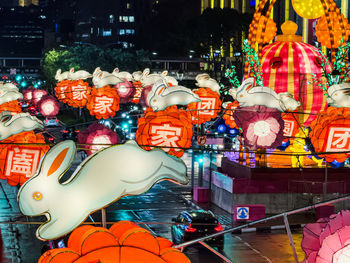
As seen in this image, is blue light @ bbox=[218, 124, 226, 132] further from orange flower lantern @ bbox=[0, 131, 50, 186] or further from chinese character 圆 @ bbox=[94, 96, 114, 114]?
orange flower lantern @ bbox=[0, 131, 50, 186]

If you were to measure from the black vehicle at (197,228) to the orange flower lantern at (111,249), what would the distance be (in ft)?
48.6

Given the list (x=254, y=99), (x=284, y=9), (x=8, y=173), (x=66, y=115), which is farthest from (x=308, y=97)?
(x=66, y=115)


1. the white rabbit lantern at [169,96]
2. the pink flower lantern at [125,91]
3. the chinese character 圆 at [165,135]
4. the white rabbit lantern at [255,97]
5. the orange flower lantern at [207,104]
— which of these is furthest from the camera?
the pink flower lantern at [125,91]

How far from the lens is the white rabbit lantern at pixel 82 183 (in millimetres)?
8508

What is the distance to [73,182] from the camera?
8664mm

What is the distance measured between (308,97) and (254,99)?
33.8 ft

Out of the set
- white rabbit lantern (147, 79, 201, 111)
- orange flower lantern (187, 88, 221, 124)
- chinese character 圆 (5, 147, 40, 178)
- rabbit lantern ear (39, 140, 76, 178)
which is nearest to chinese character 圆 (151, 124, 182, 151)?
white rabbit lantern (147, 79, 201, 111)

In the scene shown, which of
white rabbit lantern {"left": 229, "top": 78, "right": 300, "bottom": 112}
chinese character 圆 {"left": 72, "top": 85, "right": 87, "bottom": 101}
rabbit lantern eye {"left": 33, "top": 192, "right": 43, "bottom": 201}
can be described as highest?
white rabbit lantern {"left": 229, "top": 78, "right": 300, "bottom": 112}

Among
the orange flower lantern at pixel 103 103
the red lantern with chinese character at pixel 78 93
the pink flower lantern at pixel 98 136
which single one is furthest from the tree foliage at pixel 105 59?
the pink flower lantern at pixel 98 136

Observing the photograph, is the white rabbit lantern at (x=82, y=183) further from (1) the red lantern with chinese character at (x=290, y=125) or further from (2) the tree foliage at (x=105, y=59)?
(2) the tree foliage at (x=105, y=59)

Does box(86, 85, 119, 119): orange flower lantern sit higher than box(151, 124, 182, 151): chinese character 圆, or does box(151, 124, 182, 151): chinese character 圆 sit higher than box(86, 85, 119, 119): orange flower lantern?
box(86, 85, 119, 119): orange flower lantern

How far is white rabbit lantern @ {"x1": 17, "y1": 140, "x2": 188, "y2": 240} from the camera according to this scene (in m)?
8.51

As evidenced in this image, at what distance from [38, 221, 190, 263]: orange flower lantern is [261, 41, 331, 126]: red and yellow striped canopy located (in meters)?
24.6

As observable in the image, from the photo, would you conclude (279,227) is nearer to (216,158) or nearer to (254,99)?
(254,99)
